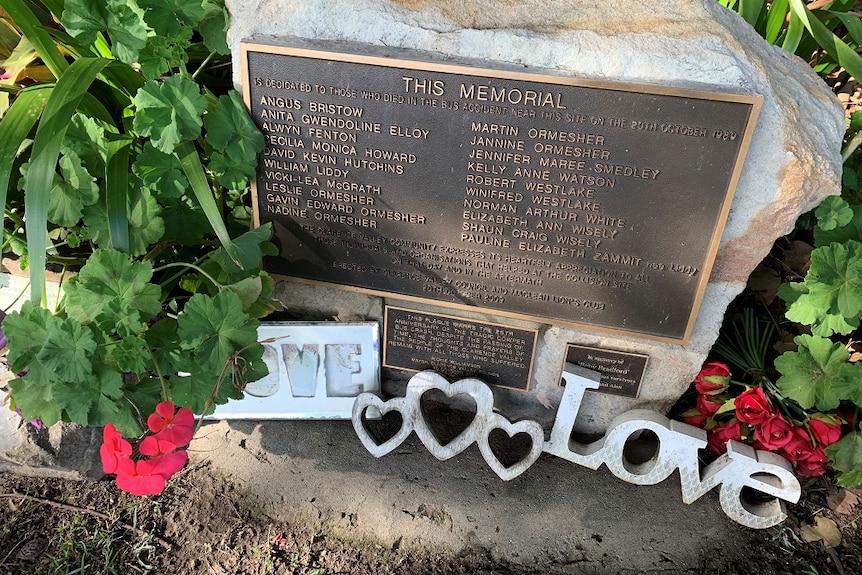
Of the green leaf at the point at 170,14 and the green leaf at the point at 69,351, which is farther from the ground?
the green leaf at the point at 170,14

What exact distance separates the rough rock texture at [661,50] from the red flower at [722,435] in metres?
0.61

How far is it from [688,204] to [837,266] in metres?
0.58

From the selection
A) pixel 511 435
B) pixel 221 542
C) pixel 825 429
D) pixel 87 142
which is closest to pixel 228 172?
pixel 87 142

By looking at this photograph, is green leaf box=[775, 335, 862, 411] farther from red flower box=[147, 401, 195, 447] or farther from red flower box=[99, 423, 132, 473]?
red flower box=[99, 423, 132, 473]

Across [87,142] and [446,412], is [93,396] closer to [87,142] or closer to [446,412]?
[87,142]

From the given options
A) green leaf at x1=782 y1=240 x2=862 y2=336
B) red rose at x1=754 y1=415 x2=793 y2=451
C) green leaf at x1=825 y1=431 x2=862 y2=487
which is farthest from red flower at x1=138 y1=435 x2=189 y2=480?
green leaf at x1=825 y1=431 x2=862 y2=487

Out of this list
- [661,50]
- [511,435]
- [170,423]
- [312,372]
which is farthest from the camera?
[312,372]

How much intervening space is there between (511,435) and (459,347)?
0.36 m

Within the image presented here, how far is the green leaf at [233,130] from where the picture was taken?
2.02 metres

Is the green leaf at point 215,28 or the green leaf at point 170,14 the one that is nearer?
the green leaf at point 170,14

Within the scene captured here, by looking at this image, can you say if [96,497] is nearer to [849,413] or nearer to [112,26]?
[112,26]

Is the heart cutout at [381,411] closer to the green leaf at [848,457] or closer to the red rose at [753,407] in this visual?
the red rose at [753,407]

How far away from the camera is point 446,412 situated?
2586mm

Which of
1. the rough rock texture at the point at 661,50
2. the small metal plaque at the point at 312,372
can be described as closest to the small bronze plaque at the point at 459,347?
the small metal plaque at the point at 312,372
